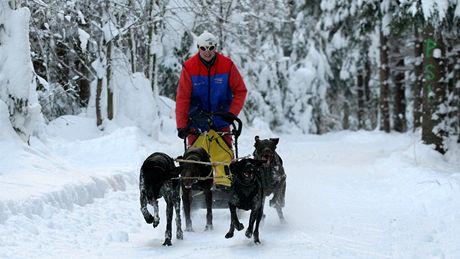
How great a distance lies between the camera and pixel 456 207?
8.62 meters

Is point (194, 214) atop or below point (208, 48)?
below

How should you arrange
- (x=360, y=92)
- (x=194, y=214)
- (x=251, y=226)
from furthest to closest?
(x=360, y=92) < (x=194, y=214) < (x=251, y=226)

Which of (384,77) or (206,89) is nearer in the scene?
(206,89)

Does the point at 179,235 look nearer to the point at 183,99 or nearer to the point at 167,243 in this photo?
the point at 167,243

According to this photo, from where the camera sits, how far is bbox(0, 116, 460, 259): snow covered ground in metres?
6.43

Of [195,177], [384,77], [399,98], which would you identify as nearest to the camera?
[195,177]

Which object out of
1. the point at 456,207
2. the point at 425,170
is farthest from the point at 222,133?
the point at 425,170

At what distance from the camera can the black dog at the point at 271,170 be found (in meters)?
7.57

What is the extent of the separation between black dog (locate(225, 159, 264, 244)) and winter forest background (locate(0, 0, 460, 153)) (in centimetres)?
438

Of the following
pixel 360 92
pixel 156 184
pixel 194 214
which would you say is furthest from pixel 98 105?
pixel 360 92

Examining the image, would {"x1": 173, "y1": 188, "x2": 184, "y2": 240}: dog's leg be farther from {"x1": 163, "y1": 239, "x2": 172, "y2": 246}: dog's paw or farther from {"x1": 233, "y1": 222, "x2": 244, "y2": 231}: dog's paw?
{"x1": 233, "y1": 222, "x2": 244, "y2": 231}: dog's paw

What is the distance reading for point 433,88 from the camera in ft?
51.2

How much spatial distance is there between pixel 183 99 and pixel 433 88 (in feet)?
31.0

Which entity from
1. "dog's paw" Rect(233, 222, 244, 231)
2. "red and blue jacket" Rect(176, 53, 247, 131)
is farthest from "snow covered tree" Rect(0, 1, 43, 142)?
"dog's paw" Rect(233, 222, 244, 231)
